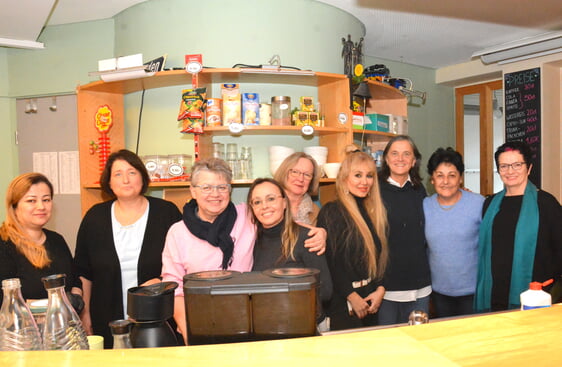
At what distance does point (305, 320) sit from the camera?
999 mm

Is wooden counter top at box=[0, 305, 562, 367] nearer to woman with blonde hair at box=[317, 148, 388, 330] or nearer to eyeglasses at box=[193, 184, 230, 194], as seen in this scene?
eyeglasses at box=[193, 184, 230, 194]

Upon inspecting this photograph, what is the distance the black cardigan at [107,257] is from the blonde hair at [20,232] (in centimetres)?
25

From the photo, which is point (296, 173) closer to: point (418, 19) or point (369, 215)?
point (369, 215)

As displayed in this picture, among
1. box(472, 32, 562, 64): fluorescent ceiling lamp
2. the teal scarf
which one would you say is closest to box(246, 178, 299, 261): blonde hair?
the teal scarf

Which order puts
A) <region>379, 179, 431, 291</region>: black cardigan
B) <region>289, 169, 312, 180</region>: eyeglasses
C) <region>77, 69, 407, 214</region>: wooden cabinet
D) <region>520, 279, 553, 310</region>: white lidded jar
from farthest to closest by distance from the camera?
<region>77, 69, 407, 214</region>: wooden cabinet → <region>289, 169, 312, 180</region>: eyeglasses → <region>379, 179, 431, 291</region>: black cardigan → <region>520, 279, 553, 310</region>: white lidded jar

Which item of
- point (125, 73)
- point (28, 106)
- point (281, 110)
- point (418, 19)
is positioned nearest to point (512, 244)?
point (281, 110)

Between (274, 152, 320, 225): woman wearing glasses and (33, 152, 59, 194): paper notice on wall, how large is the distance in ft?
9.10

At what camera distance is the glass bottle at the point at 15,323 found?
1.07 m

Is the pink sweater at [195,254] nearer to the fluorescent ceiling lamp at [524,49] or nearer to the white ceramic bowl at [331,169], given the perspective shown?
the white ceramic bowl at [331,169]

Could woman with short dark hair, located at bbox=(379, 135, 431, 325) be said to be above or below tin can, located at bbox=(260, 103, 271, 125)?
below

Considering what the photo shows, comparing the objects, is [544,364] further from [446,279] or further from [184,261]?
[446,279]

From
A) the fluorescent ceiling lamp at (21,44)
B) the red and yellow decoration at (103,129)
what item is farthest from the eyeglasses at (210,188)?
the fluorescent ceiling lamp at (21,44)

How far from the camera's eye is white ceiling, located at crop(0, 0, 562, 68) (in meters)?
3.76

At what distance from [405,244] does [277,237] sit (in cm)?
92
